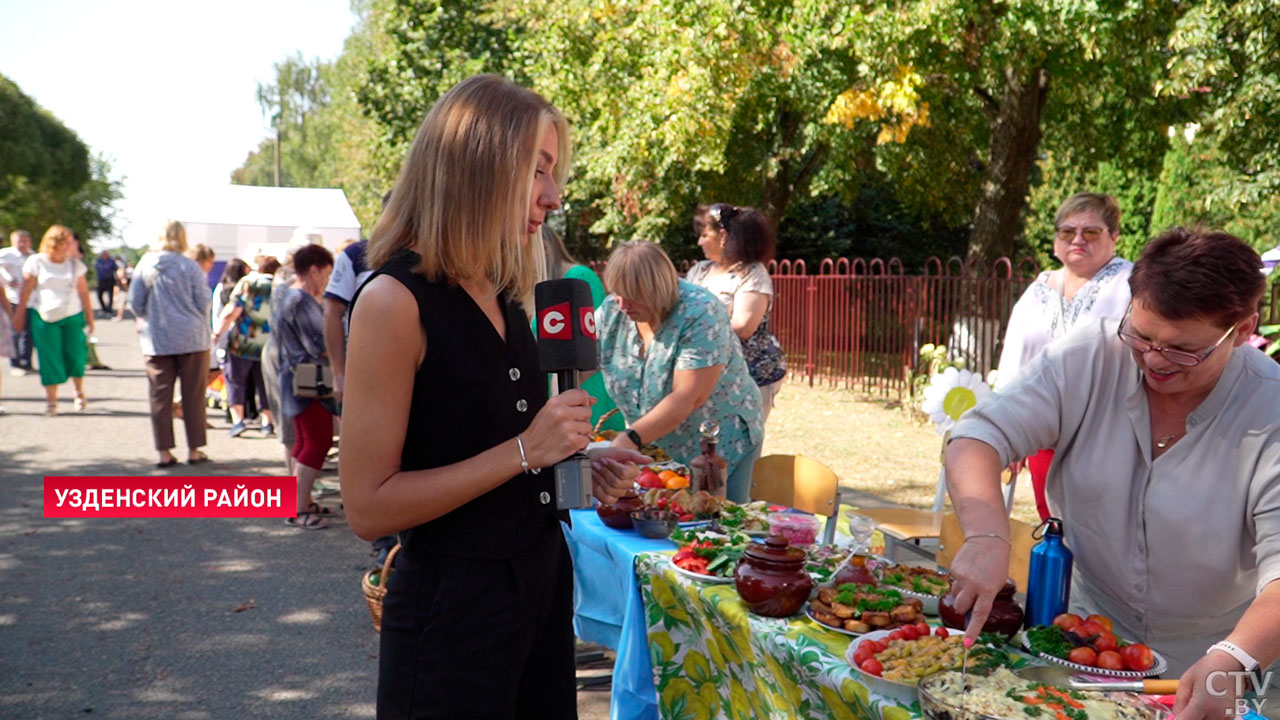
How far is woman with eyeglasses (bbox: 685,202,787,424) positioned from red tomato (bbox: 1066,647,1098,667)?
3.60 meters

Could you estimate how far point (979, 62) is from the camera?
11867 millimetres

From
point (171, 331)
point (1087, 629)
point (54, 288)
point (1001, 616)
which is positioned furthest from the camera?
point (54, 288)

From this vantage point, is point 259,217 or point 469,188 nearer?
point 469,188

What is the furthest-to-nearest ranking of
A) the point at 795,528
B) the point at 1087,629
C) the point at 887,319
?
the point at 887,319, the point at 795,528, the point at 1087,629

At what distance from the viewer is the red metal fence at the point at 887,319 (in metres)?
11.5

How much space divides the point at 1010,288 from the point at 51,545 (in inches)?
368

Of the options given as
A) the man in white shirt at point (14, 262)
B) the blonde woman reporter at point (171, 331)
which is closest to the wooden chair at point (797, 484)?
the blonde woman reporter at point (171, 331)

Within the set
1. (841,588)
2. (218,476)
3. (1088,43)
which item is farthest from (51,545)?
(1088,43)

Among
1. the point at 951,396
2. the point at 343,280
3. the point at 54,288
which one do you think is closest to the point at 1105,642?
the point at 951,396

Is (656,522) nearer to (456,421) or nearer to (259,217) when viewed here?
(456,421)

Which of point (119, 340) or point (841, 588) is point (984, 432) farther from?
point (119, 340)

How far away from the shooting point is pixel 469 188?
1.70 m

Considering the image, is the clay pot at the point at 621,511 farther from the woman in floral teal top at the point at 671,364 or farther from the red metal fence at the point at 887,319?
the red metal fence at the point at 887,319

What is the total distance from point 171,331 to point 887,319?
8648 mm
